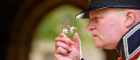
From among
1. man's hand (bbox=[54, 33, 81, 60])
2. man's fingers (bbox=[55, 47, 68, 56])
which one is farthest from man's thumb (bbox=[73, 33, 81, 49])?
man's fingers (bbox=[55, 47, 68, 56])

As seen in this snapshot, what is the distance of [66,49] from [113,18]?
452 mm

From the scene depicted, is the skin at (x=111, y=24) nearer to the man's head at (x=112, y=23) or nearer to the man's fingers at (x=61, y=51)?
the man's head at (x=112, y=23)

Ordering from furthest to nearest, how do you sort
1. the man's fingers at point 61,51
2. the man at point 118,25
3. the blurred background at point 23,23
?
the blurred background at point 23,23 < the man's fingers at point 61,51 < the man at point 118,25

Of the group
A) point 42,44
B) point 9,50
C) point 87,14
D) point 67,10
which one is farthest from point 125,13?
point 42,44

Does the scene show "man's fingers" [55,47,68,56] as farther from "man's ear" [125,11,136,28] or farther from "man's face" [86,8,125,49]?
"man's ear" [125,11,136,28]

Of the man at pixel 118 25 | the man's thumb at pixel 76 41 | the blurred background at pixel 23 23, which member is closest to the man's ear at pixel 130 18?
the man at pixel 118 25

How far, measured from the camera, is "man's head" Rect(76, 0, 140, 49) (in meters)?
1.20

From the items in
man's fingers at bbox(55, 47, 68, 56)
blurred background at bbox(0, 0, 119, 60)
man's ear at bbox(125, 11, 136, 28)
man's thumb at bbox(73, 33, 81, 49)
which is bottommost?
man's fingers at bbox(55, 47, 68, 56)

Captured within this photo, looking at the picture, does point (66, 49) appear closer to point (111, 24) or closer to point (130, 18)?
point (111, 24)

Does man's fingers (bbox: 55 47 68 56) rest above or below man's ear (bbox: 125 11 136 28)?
below

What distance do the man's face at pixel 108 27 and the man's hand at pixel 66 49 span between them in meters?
0.23

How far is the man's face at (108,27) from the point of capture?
1.21m

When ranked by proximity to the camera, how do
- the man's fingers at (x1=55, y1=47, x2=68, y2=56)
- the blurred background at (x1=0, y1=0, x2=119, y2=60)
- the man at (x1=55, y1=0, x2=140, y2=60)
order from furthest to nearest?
1. the blurred background at (x1=0, y1=0, x2=119, y2=60)
2. the man's fingers at (x1=55, y1=47, x2=68, y2=56)
3. the man at (x1=55, y1=0, x2=140, y2=60)

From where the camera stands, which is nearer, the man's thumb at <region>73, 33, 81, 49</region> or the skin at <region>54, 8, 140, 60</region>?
the skin at <region>54, 8, 140, 60</region>
